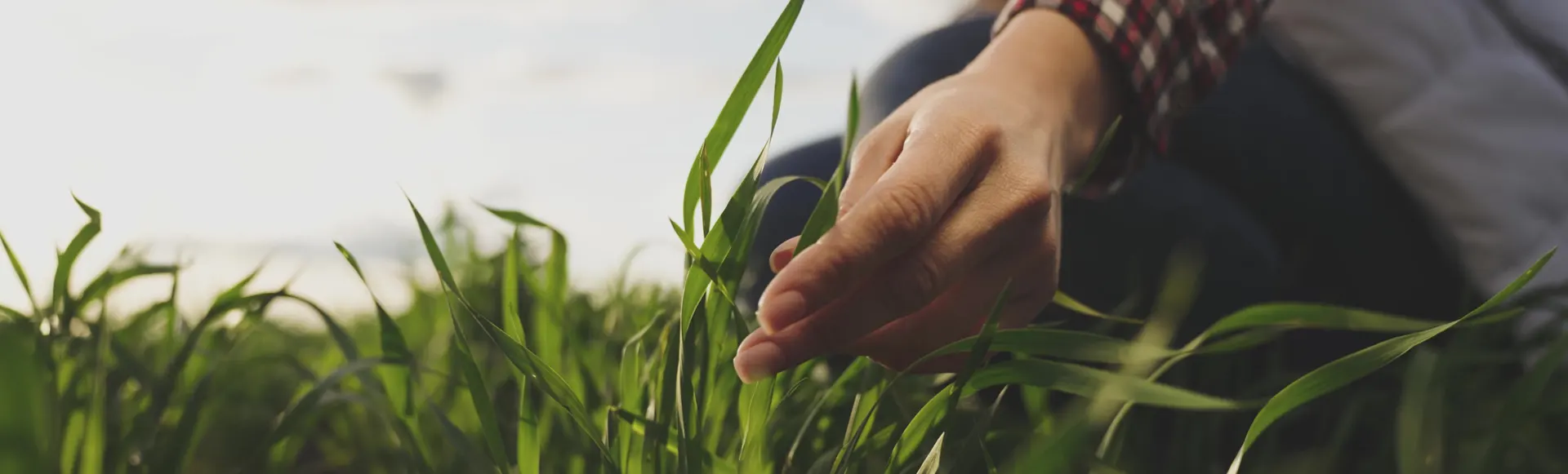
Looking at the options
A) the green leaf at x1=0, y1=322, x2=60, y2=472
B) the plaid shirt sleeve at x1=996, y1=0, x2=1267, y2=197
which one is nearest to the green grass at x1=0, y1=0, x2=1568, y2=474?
the green leaf at x1=0, y1=322, x2=60, y2=472

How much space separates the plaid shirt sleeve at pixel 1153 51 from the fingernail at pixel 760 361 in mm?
443

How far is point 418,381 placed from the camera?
646 millimetres

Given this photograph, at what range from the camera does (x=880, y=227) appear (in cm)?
51

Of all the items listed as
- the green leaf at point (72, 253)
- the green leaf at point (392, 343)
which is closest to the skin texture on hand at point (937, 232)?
the green leaf at point (392, 343)

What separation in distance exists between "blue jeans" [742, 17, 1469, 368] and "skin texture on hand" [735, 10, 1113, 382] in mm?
417

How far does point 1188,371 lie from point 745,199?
0.80 metres

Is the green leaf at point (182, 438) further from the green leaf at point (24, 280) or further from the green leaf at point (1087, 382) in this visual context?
the green leaf at point (1087, 382)

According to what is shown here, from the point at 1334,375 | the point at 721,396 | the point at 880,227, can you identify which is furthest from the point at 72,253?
the point at 1334,375

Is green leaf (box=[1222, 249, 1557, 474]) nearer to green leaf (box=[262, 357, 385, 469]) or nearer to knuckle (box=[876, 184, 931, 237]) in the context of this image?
knuckle (box=[876, 184, 931, 237])

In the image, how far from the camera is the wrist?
72 centimetres

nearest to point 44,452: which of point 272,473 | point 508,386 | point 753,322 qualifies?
point 272,473

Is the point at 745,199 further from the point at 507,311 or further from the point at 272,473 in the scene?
the point at 272,473

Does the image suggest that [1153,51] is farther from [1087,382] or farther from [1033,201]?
[1087,382]

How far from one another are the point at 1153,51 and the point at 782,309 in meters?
0.57
